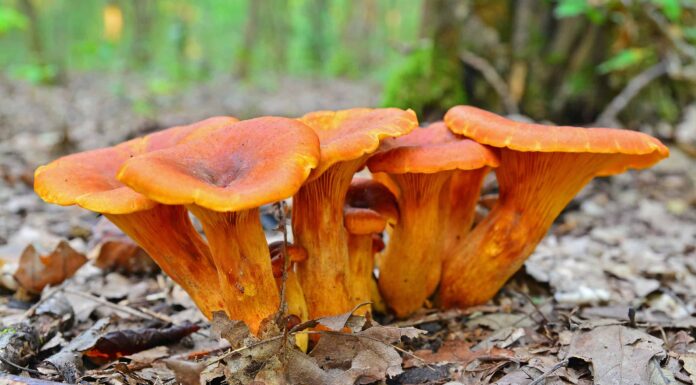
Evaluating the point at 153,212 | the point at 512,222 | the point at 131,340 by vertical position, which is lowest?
the point at 131,340

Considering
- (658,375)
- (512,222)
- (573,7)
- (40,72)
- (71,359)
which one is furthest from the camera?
(40,72)

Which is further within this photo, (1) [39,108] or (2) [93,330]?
(1) [39,108]

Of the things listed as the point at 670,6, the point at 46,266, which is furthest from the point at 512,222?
the point at 670,6

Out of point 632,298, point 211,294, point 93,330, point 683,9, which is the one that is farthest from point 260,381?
point 683,9

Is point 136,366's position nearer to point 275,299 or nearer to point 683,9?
point 275,299

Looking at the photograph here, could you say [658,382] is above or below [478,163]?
below

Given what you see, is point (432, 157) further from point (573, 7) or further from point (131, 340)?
point (573, 7)
